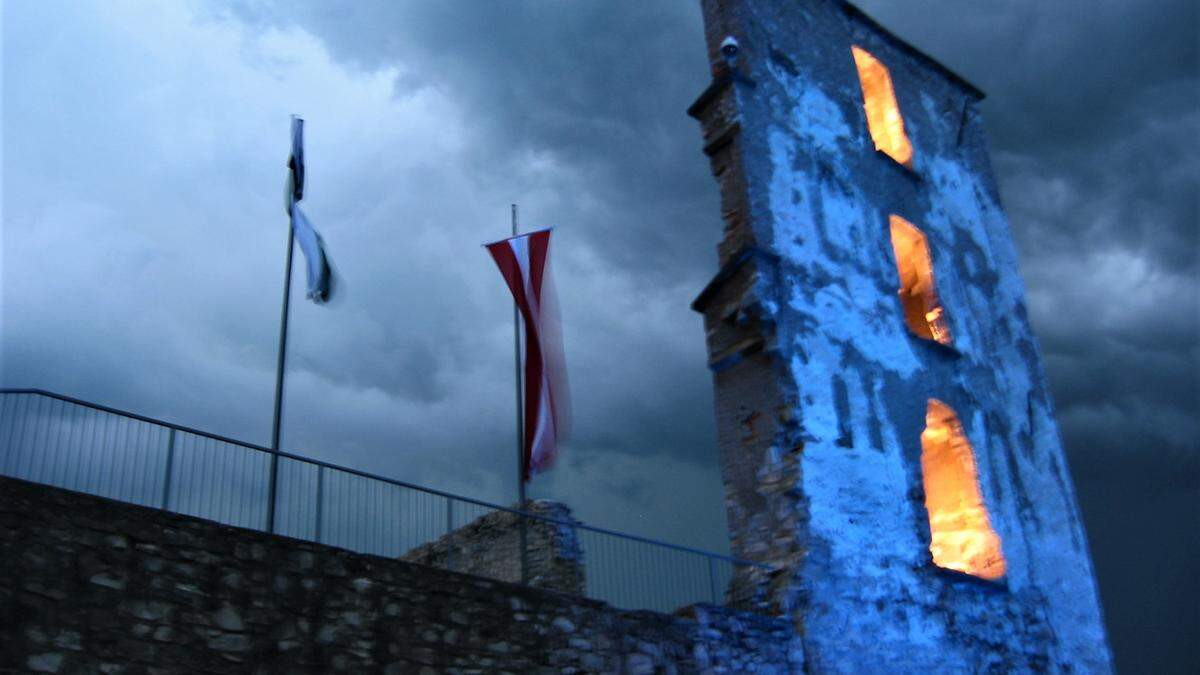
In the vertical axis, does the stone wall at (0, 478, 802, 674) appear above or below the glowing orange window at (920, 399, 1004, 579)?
below

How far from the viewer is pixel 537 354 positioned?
11.1 m

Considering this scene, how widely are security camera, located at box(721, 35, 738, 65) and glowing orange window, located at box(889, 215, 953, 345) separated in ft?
11.3

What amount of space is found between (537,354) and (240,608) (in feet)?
16.1

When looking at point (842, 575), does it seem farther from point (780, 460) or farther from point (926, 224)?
point (926, 224)

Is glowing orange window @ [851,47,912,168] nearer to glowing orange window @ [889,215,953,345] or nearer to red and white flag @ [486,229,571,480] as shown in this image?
glowing orange window @ [889,215,953,345]

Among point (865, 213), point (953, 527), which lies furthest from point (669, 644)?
point (865, 213)

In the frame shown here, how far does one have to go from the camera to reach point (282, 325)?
9906 mm

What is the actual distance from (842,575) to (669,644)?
2778mm

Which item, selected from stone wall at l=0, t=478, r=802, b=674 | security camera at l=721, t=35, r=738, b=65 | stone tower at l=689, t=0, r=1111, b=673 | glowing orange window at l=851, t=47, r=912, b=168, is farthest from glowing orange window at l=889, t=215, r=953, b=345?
stone wall at l=0, t=478, r=802, b=674

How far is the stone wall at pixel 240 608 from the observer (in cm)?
604

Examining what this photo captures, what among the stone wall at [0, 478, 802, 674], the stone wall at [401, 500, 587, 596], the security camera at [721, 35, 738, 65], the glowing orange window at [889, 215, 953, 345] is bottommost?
the stone wall at [0, 478, 802, 674]

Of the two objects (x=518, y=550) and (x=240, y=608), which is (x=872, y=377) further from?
(x=240, y=608)

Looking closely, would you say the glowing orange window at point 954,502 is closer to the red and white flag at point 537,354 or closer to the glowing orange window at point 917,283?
the glowing orange window at point 917,283

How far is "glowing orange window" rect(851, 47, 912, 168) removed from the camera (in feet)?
52.7
